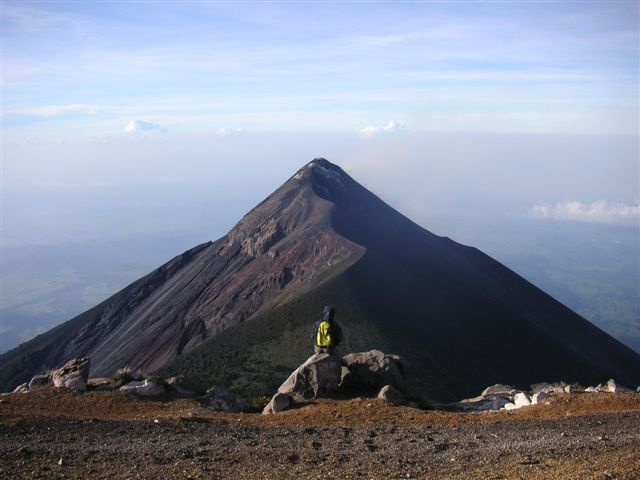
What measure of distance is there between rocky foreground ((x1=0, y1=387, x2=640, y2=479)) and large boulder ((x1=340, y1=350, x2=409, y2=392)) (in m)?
1.65

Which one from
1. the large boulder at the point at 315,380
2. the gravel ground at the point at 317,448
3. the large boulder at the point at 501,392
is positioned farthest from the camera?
the large boulder at the point at 501,392

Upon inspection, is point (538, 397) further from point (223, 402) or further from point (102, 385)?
point (102, 385)

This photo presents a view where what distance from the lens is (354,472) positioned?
12742 mm

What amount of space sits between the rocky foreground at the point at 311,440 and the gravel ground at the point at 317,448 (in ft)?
0.08

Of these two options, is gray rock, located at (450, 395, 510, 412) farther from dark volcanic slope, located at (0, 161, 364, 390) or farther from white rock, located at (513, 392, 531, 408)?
dark volcanic slope, located at (0, 161, 364, 390)

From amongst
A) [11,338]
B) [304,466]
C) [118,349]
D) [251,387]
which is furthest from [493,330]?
[11,338]

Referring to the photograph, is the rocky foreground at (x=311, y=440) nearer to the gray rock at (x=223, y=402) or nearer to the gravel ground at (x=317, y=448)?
the gravel ground at (x=317, y=448)

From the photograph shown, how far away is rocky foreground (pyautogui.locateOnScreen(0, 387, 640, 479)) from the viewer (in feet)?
42.0

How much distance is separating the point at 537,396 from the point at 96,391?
1409 centimetres

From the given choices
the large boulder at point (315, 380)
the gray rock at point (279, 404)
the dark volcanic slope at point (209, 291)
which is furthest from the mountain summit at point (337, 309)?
the gray rock at point (279, 404)

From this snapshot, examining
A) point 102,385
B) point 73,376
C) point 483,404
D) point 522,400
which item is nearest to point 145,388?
point 102,385

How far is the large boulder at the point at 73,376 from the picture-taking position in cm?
2000

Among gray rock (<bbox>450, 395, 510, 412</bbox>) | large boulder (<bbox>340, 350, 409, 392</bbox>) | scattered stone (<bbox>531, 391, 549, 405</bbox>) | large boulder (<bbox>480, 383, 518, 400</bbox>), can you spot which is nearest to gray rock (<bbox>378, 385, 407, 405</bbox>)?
large boulder (<bbox>340, 350, 409, 392</bbox>)

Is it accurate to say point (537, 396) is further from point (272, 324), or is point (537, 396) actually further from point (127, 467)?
point (272, 324)
